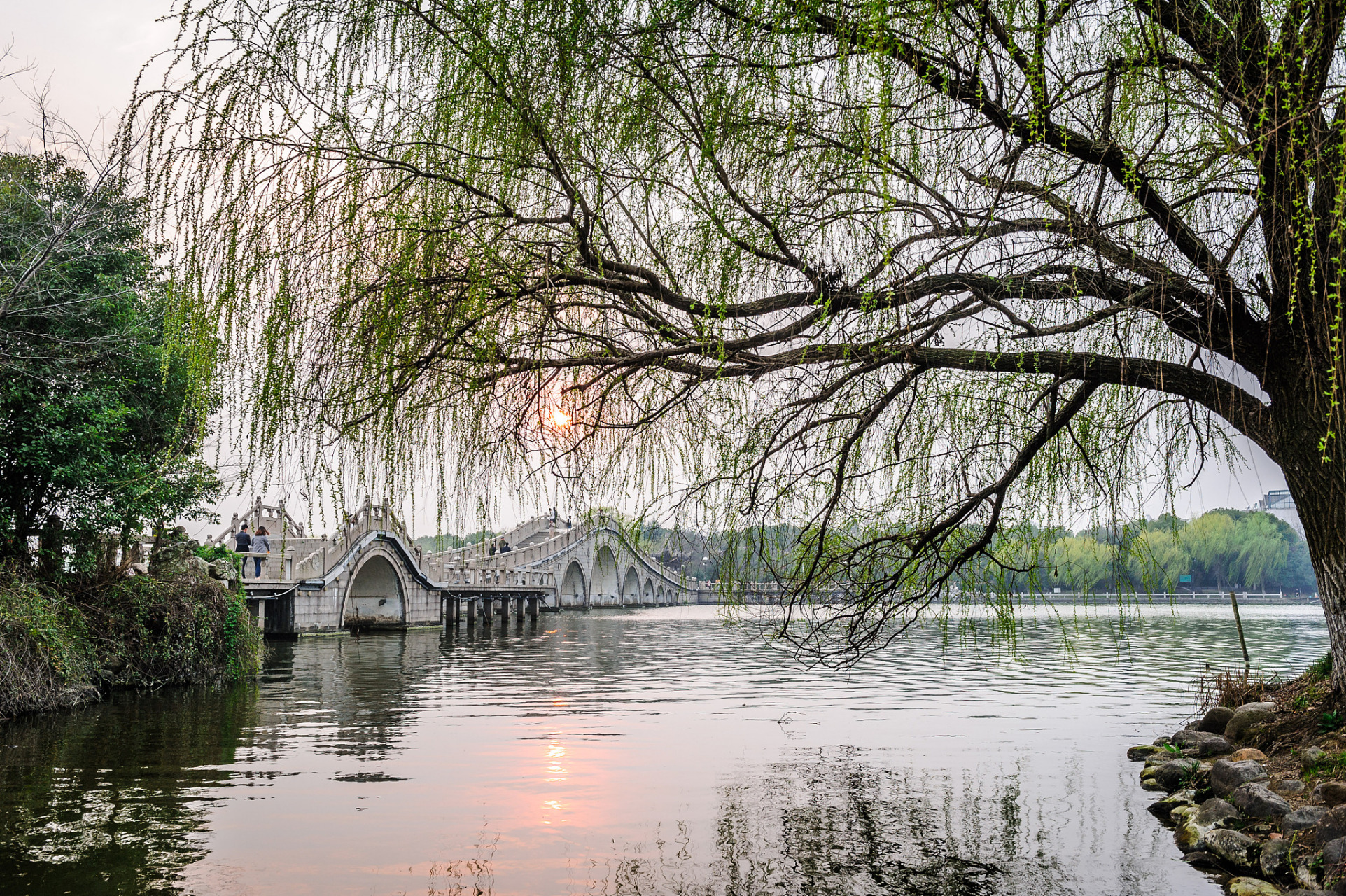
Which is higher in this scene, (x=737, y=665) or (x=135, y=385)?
(x=135, y=385)

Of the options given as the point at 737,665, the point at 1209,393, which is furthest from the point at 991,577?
the point at 737,665

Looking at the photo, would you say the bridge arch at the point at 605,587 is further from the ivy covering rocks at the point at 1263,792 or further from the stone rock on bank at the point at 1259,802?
the stone rock on bank at the point at 1259,802

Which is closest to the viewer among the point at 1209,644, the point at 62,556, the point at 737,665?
the point at 62,556

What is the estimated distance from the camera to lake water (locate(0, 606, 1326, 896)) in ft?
24.7

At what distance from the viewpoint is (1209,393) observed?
5.69 metres

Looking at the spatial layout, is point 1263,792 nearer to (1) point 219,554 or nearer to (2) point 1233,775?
(2) point 1233,775

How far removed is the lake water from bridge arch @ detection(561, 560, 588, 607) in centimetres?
5628

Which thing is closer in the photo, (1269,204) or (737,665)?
(1269,204)

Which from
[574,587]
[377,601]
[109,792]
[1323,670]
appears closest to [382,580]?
[377,601]

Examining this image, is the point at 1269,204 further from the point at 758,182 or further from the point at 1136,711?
the point at 1136,711

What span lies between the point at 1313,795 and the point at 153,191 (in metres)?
8.13

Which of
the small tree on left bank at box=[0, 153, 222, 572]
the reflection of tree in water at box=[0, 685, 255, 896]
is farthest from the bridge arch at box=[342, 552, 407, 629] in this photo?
the reflection of tree in water at box=[0, 685, 255, 896]

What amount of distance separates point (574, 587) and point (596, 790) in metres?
73.3

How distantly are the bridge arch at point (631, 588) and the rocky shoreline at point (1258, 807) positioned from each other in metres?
83.5
